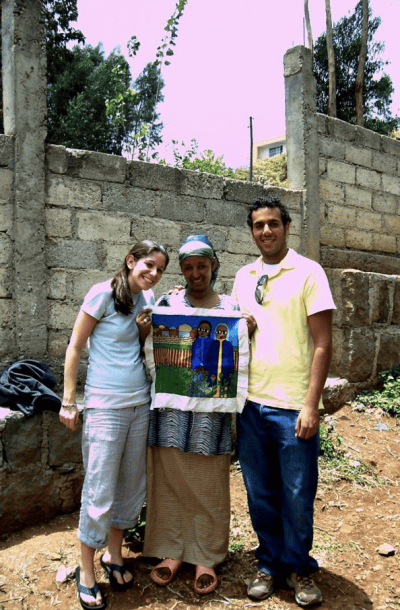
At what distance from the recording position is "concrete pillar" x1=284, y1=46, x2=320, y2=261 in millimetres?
5660

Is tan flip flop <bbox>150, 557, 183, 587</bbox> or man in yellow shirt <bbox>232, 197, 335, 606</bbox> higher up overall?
man in yellow shirt <bbox>232, 197, 335, 606</bbox>

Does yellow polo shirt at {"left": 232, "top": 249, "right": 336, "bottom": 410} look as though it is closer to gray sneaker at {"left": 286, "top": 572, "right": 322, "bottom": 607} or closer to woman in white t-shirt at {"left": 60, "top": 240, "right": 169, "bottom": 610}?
woman in white t-shirt at {"left": 60, "top": 240, "right": 169, "bottom": 610}

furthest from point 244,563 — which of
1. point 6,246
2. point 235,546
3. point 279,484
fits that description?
point 6,246

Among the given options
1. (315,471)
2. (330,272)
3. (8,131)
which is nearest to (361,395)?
(330,272)

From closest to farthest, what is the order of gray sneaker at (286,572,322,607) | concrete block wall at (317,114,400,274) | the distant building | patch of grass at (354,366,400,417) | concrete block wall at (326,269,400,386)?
gray sneaker at (286,572,322,607) < patch of grass at (354,366,400,417) < concrete block wall at (326,269,400,386) < concrete block wall at (317,114,400,274) < the distant building

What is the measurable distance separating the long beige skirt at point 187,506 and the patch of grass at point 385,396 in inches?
117

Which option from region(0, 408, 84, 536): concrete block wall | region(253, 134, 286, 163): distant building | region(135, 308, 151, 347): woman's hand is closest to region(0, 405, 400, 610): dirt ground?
region(0, 408, 84, 536): concrete block wall

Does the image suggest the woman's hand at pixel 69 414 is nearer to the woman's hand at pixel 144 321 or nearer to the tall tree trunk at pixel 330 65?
the woman's hand at pixel 144 321

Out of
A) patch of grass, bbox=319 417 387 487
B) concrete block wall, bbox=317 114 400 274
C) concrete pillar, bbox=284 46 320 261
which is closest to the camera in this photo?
patch of grass, bbox=319 417 387 487

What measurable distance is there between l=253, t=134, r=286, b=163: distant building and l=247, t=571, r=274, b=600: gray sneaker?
36.7m

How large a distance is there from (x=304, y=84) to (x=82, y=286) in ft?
11.5

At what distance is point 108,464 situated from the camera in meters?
2.51

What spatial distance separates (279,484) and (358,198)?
4.44 meters

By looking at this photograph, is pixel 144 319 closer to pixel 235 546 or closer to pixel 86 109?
pixel 235 546
